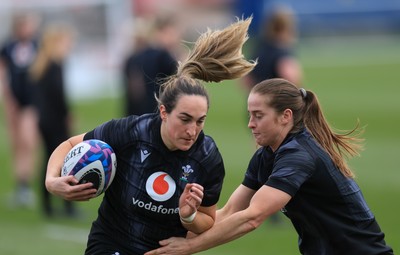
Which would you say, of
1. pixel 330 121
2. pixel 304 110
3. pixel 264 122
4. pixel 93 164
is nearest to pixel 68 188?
pixel 93 164

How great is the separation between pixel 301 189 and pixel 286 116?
18.3 inches

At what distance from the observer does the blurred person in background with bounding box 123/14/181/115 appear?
Answer: 456 inches

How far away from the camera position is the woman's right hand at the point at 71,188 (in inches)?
226

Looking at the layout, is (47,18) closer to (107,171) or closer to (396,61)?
(396,61)

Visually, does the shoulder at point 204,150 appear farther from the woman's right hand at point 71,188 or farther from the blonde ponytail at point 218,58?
the woman's right hand at point 71,188

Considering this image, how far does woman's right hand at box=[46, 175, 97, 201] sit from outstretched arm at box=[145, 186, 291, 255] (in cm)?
56

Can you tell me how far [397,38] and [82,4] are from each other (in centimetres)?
1592

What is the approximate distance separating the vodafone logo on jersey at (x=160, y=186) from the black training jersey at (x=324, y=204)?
24.7 inches

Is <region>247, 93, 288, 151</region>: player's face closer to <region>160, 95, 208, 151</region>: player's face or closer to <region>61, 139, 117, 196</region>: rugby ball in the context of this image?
<region>160, 95, 208, 151</region>: player's face

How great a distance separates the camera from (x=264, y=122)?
5660 mm

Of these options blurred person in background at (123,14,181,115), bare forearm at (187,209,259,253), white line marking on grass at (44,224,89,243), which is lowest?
white line marking on grass at (44,224,89,243)

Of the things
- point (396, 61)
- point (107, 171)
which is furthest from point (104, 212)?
point (396, 61)

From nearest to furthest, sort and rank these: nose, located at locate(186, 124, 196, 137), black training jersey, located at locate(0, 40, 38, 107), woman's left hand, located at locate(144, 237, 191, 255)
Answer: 1. nose, located at locate(186, 124, 196, 137)
2. woman's left hand, located at locate(144, 237, 191, 255)
3. black training jersey, located at locate(0, 40, 38, 107)

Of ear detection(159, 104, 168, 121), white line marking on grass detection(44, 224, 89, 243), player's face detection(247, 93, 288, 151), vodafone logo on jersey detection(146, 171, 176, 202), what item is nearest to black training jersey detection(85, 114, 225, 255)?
vodafone logo on jersey detection(146, 171, 176, 202)
